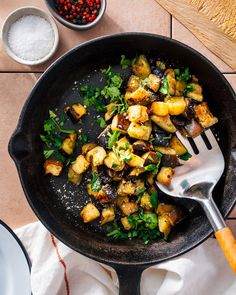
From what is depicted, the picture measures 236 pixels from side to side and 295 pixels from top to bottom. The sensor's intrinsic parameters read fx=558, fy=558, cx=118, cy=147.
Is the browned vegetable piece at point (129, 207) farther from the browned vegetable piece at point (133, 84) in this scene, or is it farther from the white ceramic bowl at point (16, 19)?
the white ceramic bowl at point (16, 19)

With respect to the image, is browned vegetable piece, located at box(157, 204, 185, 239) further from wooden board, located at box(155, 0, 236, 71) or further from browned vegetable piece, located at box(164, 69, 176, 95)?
wooden board, located at box(155, 0, 236, 71)

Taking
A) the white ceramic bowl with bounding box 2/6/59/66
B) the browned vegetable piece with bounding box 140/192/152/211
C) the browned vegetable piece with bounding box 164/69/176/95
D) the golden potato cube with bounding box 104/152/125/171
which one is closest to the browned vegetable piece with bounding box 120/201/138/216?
the browned vegetable piece with bounding box 140/192/152/211

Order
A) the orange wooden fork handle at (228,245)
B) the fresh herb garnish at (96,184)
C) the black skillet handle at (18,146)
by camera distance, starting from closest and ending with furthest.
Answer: the orange wooden fork handle at (228,245)
the black skillet handle at (18,146)
the fresh herb garnish at (96,184)

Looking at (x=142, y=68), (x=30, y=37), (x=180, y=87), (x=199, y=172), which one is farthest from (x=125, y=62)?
(x=199, y=172)

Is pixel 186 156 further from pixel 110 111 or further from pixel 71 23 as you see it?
pixel 71 23

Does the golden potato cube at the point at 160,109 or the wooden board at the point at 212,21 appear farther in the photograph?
the wooden board at the point at 212,21

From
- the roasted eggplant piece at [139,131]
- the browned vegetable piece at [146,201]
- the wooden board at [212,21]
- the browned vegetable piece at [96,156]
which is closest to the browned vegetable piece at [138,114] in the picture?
the roasted eggplant piece at [139,131]
